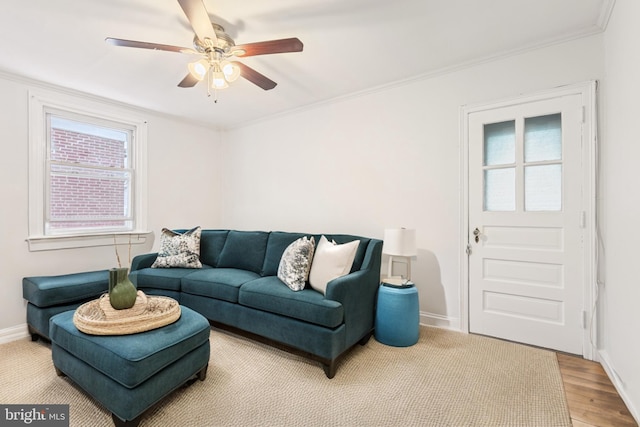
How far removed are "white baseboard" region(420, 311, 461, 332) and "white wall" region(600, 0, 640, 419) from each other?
40.3 inches

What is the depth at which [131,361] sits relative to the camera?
1.53 m

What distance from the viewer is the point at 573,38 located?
2307 mm

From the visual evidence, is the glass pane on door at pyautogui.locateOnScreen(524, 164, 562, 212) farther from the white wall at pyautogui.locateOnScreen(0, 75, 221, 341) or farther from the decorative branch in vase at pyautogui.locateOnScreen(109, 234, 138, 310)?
the white wall at pyautogui.locateOnScreen(0, 75, 221, 341)

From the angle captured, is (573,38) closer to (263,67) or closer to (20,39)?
(263,67)

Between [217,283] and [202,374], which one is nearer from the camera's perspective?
[202,374]

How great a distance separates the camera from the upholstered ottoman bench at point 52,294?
8.39ft

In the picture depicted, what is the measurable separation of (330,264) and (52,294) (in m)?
2.41

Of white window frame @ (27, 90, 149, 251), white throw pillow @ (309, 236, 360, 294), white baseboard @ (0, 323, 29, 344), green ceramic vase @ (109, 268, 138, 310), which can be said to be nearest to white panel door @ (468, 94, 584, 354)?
white throw pillow @ (309, 236, 360, 294)

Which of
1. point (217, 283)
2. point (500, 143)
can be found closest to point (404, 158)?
point (500, 143)

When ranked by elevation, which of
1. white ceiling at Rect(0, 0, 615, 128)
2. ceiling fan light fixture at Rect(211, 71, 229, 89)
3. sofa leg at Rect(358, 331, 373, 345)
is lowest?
sofa leg at Rect(358, 331, 373, 345)

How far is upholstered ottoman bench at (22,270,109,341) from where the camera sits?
2559 millimetres

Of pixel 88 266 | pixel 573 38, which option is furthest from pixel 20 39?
pixel 573 38

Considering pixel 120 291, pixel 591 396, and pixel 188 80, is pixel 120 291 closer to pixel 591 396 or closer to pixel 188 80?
pixel 188 80

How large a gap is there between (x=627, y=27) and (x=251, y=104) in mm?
3299
